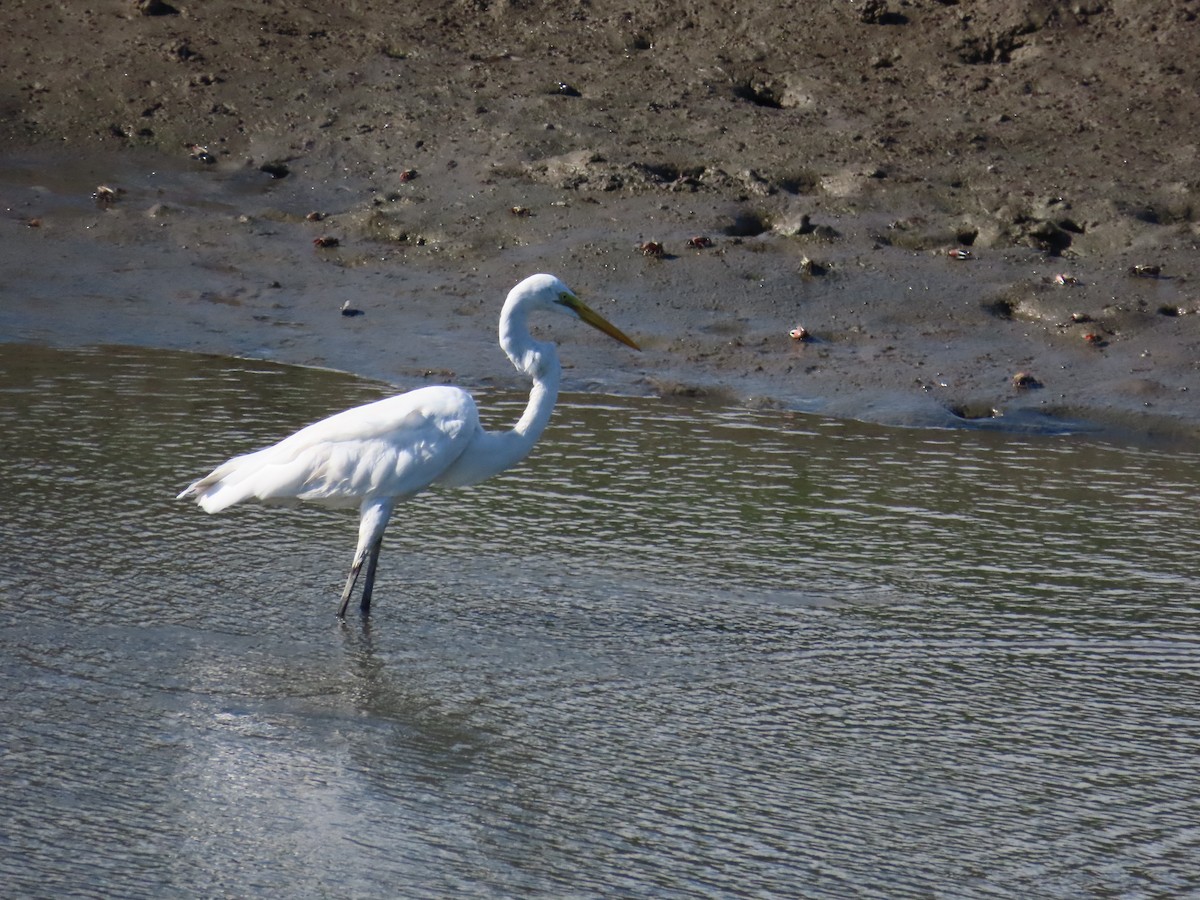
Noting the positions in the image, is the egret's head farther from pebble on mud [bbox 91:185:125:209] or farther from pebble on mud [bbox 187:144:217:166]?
pebble on mud [bbox 187:144:217:166]

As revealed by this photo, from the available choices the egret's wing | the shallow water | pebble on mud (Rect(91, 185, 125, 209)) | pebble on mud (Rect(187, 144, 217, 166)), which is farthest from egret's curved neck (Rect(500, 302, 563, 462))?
pebble on mud (Rect(187, 144, 217, 166))

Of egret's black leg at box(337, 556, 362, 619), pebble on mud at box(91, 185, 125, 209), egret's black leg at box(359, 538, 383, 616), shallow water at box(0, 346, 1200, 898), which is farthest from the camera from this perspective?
pebble on mud at box(91, 185, 125, 209)

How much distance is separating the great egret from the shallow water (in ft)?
1.01

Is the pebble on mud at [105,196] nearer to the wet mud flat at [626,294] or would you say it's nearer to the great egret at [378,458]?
the wet mud flat at [626,294]

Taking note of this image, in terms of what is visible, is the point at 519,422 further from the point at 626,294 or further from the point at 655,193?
the point at 655,193

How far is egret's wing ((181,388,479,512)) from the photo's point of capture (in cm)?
553

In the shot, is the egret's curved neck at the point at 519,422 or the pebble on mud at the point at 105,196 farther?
the pebble on mud at the point at 105,196

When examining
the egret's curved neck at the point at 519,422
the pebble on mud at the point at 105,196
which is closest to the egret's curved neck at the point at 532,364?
the egret's curved neck at the point at 519,422

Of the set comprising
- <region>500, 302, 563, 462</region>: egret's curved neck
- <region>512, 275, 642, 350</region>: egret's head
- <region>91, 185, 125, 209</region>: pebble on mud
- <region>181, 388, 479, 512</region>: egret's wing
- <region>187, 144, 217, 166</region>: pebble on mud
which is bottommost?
<region>181, 388, 479, 512</region>: egret's wing

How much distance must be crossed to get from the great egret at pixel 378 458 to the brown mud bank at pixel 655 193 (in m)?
2.84

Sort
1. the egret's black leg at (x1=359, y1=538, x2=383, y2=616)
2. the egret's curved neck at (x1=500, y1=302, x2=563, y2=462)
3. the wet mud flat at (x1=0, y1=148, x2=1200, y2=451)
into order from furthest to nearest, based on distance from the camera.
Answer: the wet mud flat at (x1=0, y1=148, x2=1200, y2=451)
the egret's curved neck at (x1=500, y1=302, x2=563, y2=462)
the egret's black leg at (x1=359, y1=538, x2=383, y2=616)

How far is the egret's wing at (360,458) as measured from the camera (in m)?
5.53

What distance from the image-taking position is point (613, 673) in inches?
197

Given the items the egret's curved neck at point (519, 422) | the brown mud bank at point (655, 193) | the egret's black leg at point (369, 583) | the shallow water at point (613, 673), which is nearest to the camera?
the shallow water at point (613, 673)
